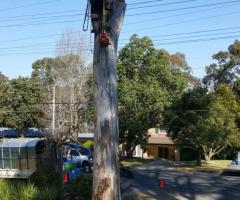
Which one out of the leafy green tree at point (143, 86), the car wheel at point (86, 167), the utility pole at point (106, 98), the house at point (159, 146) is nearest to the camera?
the utility pole at point (106, 98)

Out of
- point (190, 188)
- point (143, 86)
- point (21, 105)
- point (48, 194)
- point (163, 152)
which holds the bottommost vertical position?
point (163, 152)

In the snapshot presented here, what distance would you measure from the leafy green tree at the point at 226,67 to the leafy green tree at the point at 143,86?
2151 cm

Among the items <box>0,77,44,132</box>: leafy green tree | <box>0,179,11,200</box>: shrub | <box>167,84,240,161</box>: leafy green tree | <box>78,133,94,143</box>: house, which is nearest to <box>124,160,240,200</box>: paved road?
<box>0,179,11,200</box>: shrub

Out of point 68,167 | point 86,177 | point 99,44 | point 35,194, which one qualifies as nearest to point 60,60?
point 68,167

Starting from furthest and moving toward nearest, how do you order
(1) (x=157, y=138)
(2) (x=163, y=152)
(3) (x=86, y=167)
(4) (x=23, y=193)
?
(1) (x=157, y=138)
(2) (x=163, y=152)
(3) (x=86, y=167)
(4) (x=23, y=193)

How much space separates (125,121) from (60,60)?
1292 cm

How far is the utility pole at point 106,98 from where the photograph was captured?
8078 mm

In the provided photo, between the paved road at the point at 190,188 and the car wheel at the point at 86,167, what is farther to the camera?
the car wheel at the point at 86,167

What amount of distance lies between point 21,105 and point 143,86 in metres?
13.4

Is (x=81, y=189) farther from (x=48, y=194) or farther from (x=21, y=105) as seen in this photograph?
(x=21, y=105)

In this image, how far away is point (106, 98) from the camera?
8250mm

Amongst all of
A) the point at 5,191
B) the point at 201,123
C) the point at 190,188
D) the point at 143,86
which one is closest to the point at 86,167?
the point at 190,188

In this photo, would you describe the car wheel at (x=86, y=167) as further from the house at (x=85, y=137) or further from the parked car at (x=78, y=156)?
the house at (x=85, y=137)

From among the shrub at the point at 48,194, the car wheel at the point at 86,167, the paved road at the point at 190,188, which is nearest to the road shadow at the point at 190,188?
the paved road at the point at 190,188
